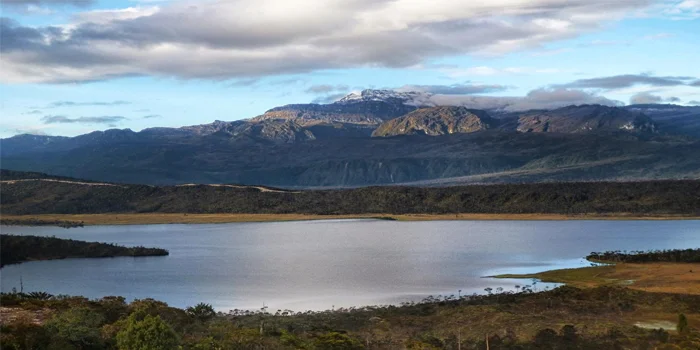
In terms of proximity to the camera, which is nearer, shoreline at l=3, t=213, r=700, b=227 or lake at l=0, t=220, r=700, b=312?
lake at l=0, t=220, r=700, b=312

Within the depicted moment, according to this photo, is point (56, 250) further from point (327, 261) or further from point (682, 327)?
point (682, 327)

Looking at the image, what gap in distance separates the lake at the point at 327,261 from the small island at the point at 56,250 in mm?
2826

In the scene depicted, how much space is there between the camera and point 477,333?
4631cm

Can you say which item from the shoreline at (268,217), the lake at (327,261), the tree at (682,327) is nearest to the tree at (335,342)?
the tree at (682,327)

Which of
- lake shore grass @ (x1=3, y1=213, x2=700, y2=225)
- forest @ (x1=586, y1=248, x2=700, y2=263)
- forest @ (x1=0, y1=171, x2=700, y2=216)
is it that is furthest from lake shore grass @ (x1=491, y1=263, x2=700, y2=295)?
forest @ (x1=0, y1=171, x2=700, y2=216)

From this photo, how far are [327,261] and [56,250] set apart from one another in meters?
34.2

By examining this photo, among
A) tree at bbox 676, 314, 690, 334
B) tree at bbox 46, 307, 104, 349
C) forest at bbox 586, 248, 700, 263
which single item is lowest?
forest at bbox 586, 248, 700, 263

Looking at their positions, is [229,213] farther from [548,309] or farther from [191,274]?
[548,309]

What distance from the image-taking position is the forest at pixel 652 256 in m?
84.9

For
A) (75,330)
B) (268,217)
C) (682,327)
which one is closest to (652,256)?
(682,327)

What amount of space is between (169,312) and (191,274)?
109ft

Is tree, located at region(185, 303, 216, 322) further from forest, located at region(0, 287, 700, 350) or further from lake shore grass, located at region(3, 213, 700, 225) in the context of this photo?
lake shore grass, located at region(3, 213, 700, 225)

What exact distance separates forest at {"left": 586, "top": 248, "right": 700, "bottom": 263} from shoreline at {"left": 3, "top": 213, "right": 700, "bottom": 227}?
228 ft

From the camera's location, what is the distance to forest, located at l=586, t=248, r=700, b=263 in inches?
3344
